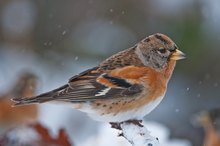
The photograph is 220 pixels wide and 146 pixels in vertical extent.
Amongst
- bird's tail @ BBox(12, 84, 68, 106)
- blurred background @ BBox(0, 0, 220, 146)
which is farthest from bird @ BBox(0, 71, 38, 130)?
bird's tail @ BBox(12, 84, 68, 106)

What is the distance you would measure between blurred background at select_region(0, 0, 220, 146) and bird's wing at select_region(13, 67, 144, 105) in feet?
6.80

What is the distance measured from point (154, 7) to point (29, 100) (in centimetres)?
396

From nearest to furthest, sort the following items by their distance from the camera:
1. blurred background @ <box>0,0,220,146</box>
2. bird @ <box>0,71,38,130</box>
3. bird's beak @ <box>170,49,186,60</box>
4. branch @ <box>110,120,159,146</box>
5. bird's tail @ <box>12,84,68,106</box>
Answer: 1. branch @ <box>110,120,159,146</box>
2. bird's tail @ <box>12,84,68,106</box>
3. bird's beak @ <box>170,49,186,60</box>
4. bird @ <box>0,71,38,130</box>
5. blurred background @ <box>0,0,220,146</box>

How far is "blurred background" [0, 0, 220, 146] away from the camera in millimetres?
5715

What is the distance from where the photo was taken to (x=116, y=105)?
3.12 m

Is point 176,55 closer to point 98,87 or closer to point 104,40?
point 98,87

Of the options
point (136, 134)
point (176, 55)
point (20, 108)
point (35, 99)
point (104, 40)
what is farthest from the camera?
point (104, 40)

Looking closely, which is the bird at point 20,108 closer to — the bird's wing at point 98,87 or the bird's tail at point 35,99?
the bird's wing at point 98,87

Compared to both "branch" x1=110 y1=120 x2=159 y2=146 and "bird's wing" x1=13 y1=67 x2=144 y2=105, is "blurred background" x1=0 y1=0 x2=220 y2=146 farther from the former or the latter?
"branch" x1=110 y1=120 x2=159 y2=146

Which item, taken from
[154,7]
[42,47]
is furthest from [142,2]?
[42,47]

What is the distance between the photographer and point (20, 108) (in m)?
4.67

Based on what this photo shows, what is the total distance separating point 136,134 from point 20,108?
2.14 m

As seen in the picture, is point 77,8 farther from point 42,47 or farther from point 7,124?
point 7,124

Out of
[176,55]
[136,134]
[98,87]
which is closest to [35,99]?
[98,87]
